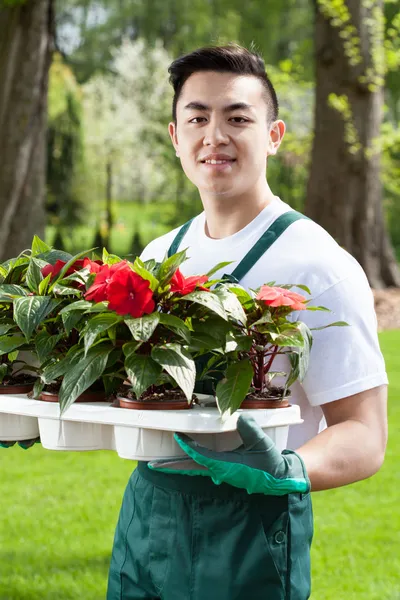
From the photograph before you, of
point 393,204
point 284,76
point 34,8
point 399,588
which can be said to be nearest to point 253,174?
point 399,588

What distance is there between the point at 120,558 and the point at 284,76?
1434cm

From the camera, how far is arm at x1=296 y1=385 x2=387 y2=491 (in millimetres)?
1961

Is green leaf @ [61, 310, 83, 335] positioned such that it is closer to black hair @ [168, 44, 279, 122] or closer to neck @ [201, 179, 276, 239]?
neck @ [201, 179, 276, 239]

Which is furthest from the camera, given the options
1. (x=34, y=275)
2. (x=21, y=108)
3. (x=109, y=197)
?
(x=109, y=197)

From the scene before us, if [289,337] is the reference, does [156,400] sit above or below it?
below

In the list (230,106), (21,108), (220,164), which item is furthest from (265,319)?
(21,108)

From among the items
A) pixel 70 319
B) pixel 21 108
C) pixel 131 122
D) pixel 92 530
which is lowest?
pixel 92 530

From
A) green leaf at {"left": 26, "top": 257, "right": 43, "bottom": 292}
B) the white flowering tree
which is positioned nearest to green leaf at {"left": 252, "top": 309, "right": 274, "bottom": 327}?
green leaf at {"left": 26, "top": 257, "right": 43, "bottom": 292}

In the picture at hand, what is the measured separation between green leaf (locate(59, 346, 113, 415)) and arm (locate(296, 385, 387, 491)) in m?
0.48

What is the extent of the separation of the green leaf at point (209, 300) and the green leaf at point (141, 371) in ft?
0.49

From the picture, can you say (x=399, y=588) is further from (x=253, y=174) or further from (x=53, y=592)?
(x=253, y=174)

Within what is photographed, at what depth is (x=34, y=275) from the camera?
2.10 meters

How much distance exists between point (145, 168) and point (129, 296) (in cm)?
3241

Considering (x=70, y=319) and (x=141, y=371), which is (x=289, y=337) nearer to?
(x=141, y=371)
